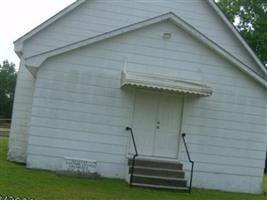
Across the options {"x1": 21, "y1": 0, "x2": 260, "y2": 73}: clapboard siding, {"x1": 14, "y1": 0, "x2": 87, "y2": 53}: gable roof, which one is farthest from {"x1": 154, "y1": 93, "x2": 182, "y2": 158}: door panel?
{"x1": 14, "y1": 0, "x2": 87, "y2": 53}: gable roof

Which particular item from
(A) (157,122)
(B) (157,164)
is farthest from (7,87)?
(B) (157,164)

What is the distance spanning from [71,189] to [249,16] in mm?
29637

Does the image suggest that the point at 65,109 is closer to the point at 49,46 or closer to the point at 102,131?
the point at 102,131

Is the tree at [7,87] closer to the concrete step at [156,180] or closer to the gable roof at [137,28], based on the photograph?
the gable roof at [137,28]

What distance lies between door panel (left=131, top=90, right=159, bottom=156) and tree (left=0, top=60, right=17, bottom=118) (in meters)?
44.4

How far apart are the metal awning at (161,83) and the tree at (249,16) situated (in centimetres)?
2306

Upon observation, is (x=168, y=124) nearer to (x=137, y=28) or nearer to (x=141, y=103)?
(x=141, y=103)

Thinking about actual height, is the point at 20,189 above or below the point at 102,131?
below

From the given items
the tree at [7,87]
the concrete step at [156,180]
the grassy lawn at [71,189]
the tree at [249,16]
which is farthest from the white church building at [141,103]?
the tree at [7,87]

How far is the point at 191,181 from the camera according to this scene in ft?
57.9

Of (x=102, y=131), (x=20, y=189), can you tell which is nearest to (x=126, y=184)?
(x=102, y=131)

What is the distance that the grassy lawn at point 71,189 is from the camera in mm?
13617

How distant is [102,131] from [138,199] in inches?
160

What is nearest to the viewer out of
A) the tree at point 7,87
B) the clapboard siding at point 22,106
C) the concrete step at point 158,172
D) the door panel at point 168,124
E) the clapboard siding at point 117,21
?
the concrete step at point 158,172
